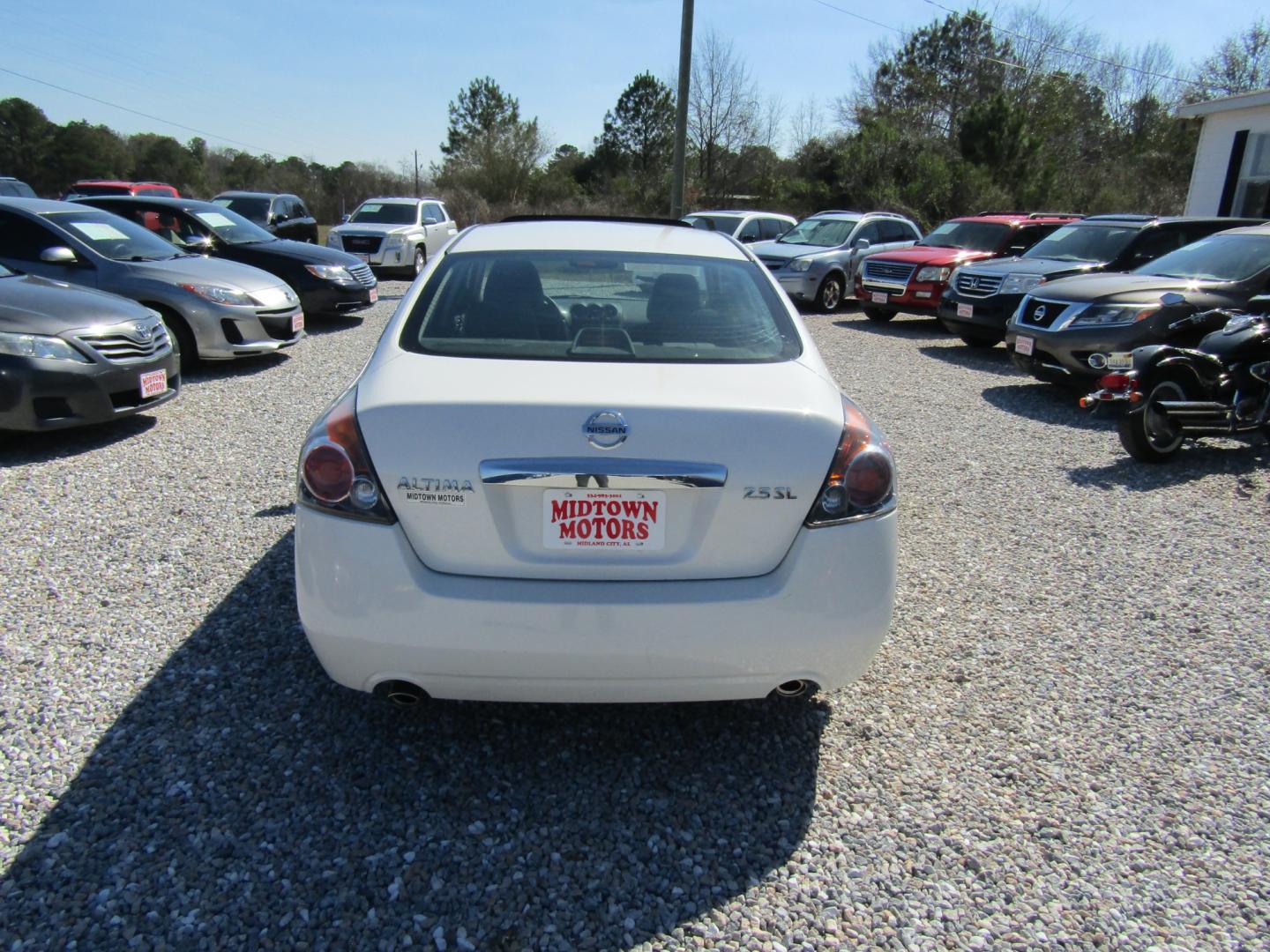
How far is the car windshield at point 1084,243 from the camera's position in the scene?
37.2 feet

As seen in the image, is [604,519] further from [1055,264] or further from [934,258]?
[934,258]

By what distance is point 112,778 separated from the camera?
2.63m

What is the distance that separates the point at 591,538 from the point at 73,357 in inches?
200

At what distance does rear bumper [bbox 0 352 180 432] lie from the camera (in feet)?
18.2

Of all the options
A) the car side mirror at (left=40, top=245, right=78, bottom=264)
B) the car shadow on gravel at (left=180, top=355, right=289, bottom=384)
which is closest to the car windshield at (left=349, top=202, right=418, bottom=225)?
the car shadow on gravel at (left=180, top=355, right=289, bottom=384)

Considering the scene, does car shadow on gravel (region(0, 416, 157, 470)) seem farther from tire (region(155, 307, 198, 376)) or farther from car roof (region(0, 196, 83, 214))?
car roof (region(0, 196, 83, 214))

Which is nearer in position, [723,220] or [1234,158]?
[723,220]

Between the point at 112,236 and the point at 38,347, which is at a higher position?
the point at 112,236

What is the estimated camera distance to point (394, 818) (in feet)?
8.24

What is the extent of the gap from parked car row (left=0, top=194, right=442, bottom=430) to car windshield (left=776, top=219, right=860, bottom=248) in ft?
25.2

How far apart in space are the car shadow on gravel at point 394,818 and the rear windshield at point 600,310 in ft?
4.05

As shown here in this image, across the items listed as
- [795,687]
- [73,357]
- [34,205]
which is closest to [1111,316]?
[795,687]

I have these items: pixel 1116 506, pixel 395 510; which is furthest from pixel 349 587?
pixel 1116 506

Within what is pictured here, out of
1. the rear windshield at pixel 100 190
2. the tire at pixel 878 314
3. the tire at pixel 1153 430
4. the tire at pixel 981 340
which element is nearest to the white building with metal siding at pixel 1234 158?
the tire at pixel 878 314
